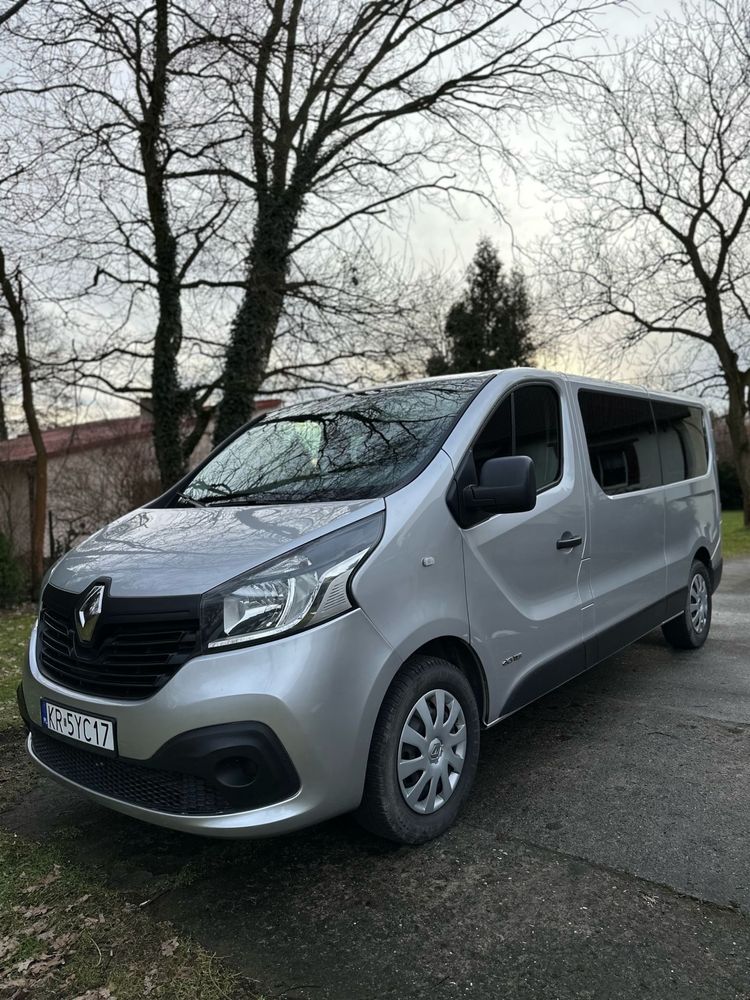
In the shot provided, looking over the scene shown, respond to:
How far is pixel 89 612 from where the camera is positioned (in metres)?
2.72

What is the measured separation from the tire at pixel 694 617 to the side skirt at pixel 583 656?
0.48 m

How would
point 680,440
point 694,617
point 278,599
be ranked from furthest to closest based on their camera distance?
point 694,617
point 680,440
point 278,599

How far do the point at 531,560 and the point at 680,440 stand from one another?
2.69 metres

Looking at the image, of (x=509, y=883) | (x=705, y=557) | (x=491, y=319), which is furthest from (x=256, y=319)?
(x=491, y=319)

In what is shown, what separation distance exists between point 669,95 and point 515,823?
807 inches

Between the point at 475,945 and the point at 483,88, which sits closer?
the point at 475,945

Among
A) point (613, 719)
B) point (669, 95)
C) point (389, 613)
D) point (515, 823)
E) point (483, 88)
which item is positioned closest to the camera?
point (389, 613)

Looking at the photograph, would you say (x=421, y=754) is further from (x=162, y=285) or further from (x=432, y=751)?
(x=162, y=285)

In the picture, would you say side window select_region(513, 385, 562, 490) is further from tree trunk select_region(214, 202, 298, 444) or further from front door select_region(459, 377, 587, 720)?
tree trunk select_region(214, 202, 298, 444)

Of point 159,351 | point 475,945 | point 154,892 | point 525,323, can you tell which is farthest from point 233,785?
point 525,323

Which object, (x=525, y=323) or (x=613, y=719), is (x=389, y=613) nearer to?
(x=613, y=719)

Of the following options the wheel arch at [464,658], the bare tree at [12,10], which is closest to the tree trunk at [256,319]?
the bare tree at [12,10]

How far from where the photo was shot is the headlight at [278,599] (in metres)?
2.49

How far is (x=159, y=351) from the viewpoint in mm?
12180
